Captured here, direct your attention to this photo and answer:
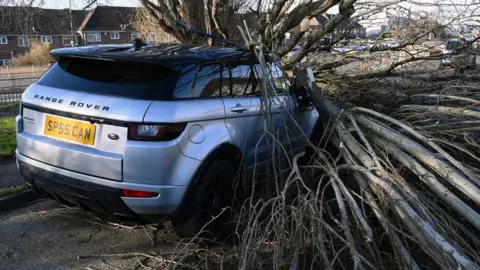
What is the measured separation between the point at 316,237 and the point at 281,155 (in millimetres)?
1283

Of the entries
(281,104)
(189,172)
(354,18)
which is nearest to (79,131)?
(189,172)

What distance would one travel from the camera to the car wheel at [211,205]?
3.71 metres

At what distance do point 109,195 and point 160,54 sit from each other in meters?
1.28

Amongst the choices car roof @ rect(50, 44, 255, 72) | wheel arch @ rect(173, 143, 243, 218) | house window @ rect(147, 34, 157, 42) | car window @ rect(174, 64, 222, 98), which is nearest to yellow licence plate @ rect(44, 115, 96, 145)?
car roof @ rect(50, 44, 255, 72)

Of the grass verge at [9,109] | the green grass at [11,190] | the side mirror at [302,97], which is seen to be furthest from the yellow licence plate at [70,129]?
the grass verge at [9,109]

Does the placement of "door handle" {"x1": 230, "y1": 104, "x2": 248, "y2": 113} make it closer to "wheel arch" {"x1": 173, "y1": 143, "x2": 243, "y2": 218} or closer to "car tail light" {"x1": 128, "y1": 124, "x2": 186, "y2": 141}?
"wheel arch" {"x1": 173, "y1": 143, "x2": 243, "y2": 218}

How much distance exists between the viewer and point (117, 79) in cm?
366

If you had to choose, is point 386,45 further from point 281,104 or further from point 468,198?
point 468,198

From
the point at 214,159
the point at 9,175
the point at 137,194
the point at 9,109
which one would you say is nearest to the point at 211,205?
the point at 214,159

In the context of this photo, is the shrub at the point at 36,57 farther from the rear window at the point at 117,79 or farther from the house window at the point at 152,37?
the rear window at the point at 117,79

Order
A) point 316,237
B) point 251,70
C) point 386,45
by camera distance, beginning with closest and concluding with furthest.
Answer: point 316,237, point 251,70, point 386,45

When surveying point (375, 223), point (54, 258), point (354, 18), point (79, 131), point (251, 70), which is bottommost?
point (54, 258)

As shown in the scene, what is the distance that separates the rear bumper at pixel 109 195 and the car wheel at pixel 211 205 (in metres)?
0.19

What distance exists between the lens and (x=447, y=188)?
11.3 ft
